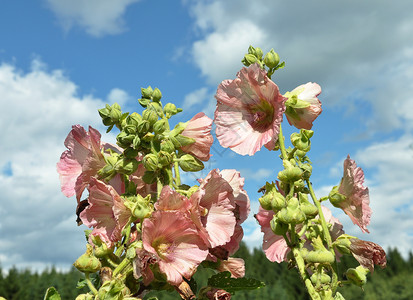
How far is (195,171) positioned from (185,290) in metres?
0.32

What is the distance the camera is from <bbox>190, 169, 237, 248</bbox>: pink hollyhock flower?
1.24m

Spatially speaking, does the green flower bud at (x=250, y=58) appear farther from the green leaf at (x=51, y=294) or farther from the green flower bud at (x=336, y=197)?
the green leaf at (x=51, y=294)

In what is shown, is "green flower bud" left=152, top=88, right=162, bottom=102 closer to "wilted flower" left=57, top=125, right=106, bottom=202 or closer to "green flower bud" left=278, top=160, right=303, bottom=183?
"wilted flower" left=57, top=125, right=106, bottom=202

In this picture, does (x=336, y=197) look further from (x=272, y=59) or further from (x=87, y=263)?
(x=87, y=263)

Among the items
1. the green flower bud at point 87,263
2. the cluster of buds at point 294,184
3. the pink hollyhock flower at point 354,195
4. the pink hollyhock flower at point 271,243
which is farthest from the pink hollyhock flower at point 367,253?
the green flower bud at point 87,263

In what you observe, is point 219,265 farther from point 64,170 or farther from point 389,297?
point 389,297

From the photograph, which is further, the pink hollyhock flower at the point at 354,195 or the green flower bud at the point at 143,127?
the pink hollyhock flower at the point at 354,195

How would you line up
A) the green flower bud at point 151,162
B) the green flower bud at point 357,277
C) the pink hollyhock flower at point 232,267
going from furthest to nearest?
the pink hollyhock flower at point 232,267, the green flower bud at point 357,277, the green flower bud at point 151,162

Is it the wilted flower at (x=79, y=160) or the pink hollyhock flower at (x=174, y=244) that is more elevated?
the wilted flower at (x=79, y=160)

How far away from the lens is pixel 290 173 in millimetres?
1222

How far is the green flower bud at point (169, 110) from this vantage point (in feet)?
4.79

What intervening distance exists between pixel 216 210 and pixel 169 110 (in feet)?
1.22

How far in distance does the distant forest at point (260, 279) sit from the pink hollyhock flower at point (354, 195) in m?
12.2

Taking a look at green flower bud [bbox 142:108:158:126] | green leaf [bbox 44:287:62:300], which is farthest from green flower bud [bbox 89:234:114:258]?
green flower bud [bbox 142:108:158:126]
